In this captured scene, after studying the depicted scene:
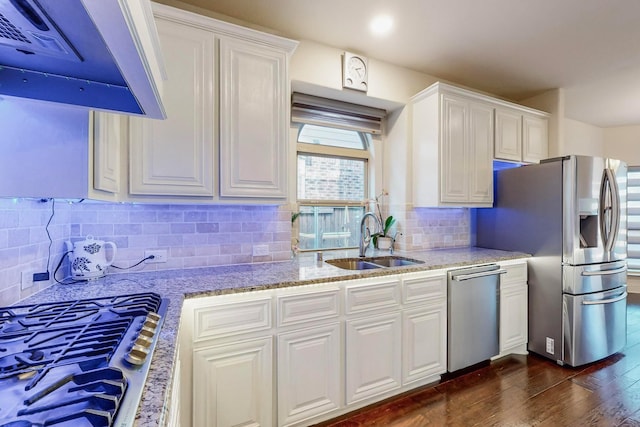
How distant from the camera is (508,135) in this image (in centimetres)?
298

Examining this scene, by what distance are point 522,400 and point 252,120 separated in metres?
2.69

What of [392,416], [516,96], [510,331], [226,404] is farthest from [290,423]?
[516,96]

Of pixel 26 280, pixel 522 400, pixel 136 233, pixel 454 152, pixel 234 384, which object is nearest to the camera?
pixel 26 280

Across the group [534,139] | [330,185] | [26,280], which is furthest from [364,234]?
[534,139]

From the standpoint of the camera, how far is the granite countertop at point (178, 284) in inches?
27.9

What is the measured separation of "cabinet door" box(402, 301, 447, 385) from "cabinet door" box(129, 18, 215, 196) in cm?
166

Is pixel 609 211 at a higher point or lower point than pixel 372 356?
higher

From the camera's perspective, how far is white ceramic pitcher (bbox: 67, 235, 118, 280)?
1.57 metres

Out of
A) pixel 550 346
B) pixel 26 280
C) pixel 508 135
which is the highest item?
pixel 508 135

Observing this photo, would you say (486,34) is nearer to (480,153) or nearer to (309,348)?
(480,153)

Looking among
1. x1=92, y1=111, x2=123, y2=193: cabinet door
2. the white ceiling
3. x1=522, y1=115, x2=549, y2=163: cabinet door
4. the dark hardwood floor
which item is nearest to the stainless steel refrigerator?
the dark hardwood floor

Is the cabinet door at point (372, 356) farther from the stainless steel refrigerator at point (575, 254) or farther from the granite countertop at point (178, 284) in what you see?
the stainless steel refrigerator at point (575, 254)

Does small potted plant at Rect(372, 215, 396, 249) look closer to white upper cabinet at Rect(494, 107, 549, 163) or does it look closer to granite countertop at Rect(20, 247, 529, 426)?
granite countertop at Rect(20, 247, 529, 426)

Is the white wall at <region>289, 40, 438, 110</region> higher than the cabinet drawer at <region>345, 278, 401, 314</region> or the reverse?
higher
